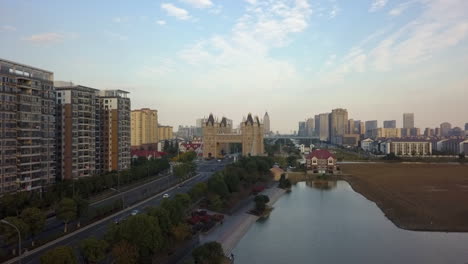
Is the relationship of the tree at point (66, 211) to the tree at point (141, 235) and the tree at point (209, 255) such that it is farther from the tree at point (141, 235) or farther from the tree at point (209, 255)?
the tree at point (209, 255)

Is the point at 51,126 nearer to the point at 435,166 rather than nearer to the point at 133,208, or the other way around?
the point at 133,208

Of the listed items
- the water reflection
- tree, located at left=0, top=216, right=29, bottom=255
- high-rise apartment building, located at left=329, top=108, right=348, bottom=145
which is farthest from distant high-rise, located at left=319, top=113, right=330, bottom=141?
tree, located at left=0, top=216, right=29, bottom=255

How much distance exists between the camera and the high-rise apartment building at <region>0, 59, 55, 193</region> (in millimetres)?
14570

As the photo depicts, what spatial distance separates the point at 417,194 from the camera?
20.8 metres

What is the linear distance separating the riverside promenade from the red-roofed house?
14450mm

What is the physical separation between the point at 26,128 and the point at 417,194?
1875 cm

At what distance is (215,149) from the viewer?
144 ft

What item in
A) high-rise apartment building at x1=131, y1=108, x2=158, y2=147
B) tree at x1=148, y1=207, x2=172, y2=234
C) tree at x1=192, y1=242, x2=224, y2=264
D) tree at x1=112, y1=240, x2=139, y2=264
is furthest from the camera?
high-rise apartment building at x1=131, y1=108, x2=158, y2=147

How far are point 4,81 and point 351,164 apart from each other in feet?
100

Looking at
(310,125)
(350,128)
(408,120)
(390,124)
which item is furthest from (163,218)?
(310,125)

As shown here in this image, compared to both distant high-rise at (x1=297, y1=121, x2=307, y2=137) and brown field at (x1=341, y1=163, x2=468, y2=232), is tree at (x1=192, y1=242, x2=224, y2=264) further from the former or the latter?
distant high-rise at (x1=297, y1=121, x2=307, y2=137)

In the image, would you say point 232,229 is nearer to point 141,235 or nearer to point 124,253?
point 141,235

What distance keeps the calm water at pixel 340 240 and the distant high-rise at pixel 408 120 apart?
92797 millimetres

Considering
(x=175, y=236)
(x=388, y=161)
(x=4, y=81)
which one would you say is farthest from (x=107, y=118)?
(x=388, y=161)
